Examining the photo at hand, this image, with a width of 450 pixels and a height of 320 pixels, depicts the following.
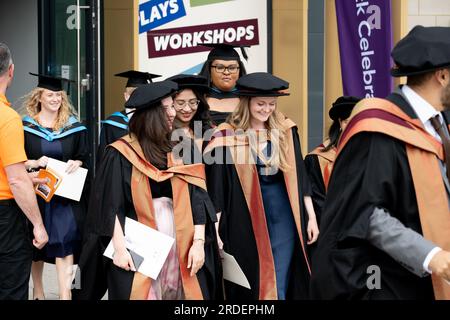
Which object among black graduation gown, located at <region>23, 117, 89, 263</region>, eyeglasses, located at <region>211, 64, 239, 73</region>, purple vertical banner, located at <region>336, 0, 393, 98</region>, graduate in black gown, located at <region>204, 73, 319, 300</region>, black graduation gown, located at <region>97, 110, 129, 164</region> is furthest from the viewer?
purple vertical banner, located at <region>336, 0, 393, 98</region>

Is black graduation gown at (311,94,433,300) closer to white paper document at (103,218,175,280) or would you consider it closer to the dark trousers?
white paper document at (103,218,175,280)

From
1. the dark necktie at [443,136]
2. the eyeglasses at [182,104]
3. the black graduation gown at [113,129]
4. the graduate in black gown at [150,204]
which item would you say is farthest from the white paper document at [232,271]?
the dark necktie at [443,136]

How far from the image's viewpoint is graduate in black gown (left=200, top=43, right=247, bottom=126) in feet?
25.9

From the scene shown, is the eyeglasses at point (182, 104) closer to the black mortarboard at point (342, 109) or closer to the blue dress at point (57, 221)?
the black mortarboard at point (342, 109)

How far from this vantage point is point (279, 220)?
6.67 m

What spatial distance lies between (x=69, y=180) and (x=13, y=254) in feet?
6.72

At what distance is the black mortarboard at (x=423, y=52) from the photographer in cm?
382

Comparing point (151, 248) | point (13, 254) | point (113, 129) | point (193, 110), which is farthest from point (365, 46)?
point (13, 254)

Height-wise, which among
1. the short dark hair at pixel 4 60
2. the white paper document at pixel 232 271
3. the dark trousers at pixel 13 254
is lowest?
the white paper document at pixel 232 271

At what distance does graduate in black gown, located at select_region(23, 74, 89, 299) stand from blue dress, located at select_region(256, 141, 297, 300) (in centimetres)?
188

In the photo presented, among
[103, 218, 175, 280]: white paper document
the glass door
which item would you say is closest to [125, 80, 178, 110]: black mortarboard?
[103, 218, 175, 280]: white paper document

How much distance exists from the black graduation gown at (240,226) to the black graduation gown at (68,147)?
163cm

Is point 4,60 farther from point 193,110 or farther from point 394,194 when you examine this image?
point 394,194

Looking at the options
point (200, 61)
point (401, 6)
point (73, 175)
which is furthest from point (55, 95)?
point (401, 6)
